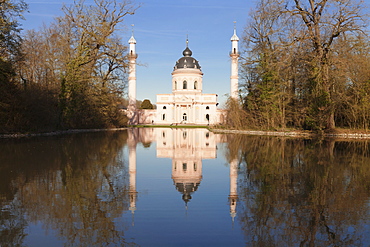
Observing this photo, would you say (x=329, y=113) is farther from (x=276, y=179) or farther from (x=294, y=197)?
(x=294, y=197)

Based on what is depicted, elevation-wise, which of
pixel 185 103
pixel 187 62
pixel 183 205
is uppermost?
pixel 187 62

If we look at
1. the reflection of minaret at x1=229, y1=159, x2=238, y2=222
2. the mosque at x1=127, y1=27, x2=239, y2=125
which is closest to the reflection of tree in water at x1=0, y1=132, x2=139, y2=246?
the reflection of minaret at x1=229, y1=159, x2=238, y2=222

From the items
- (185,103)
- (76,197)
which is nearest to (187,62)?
(185,103)

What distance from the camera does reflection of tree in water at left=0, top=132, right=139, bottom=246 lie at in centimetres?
416

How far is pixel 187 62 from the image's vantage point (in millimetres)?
70875

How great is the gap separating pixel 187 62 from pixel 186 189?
65.8m

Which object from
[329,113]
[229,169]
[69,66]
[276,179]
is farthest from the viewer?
[69,66]

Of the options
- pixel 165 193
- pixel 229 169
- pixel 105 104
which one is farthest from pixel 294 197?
pixel 105 104

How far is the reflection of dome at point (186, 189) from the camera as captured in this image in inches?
231

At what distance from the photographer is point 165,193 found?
6168mm

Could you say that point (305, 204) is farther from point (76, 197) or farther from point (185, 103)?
point (185, 103)

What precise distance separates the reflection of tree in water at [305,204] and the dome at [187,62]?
2462 inches

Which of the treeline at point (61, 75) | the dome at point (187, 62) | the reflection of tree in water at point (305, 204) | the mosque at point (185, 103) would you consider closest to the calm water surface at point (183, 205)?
the reflection of tree in water at point (305, 204)

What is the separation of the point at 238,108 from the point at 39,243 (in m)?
25.9
